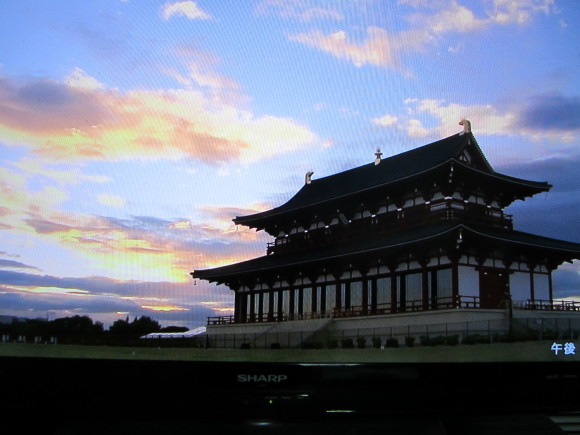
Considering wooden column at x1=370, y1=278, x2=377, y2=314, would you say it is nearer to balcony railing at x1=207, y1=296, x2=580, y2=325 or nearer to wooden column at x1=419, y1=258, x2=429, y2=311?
balcony railing at x1=207, y1=296, x2=580, y2=325

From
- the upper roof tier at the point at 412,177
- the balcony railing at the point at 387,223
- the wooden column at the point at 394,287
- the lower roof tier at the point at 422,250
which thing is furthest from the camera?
the wooden column at the point at 394,287

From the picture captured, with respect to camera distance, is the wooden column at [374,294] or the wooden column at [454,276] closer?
the wooden column at [454,276]

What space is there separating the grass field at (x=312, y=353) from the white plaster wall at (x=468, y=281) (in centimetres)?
1583

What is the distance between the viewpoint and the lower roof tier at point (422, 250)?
54.5 feet

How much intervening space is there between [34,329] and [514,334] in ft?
7.60

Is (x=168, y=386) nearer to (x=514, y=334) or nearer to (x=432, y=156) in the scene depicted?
(x=514, y=334)

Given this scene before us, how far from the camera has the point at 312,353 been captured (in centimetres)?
258

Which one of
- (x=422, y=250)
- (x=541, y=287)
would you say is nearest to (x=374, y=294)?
(x=422, y=250)

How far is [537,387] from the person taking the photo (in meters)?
2.61

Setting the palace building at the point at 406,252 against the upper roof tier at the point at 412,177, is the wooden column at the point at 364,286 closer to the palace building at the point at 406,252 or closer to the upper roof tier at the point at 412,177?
the palace building at the point at 406,252

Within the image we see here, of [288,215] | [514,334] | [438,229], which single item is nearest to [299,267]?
[288,215]

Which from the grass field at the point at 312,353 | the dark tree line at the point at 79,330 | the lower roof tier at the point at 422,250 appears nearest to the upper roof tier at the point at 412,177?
the lower roof tier at the point at 422,250

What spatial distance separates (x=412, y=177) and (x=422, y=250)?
263 cm

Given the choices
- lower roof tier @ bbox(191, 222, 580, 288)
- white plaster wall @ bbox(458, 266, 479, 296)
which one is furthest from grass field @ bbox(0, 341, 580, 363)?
white plaster wall @ bbox(458, 266, 479, 296)
